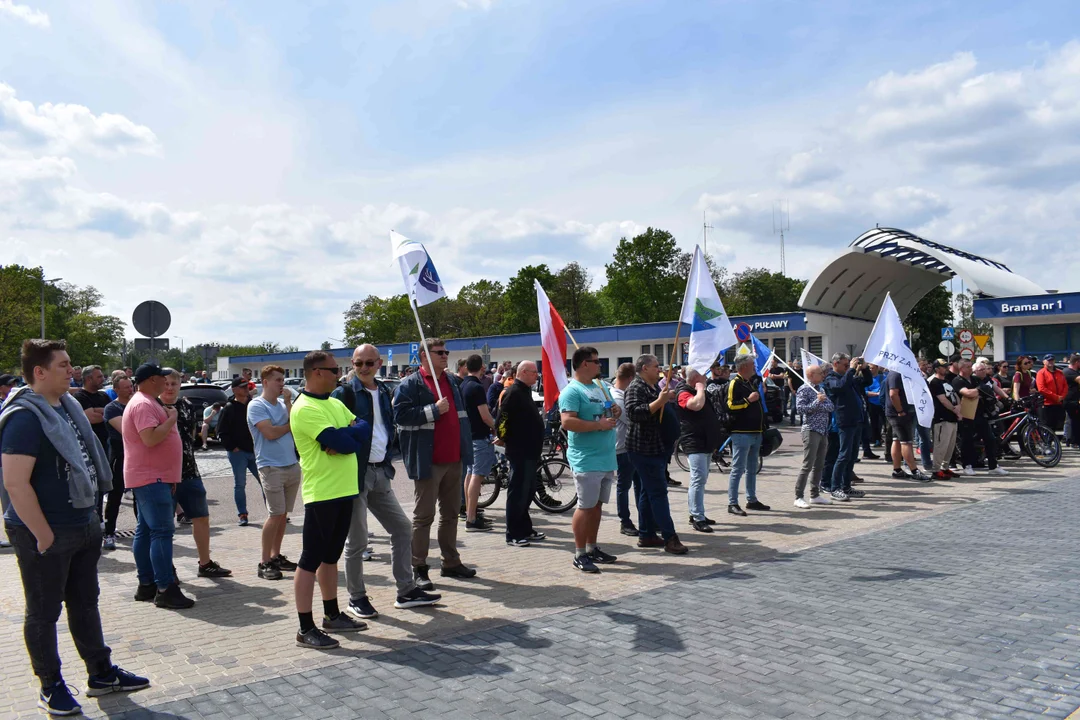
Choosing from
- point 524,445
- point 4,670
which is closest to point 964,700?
point 524,445

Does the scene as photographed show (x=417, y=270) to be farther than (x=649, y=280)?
No

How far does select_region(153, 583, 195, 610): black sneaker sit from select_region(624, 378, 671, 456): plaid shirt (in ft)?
13.1

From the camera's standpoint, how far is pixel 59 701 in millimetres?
4312

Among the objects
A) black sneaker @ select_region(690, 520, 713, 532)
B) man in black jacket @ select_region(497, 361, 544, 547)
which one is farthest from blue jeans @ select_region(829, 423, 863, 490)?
man in black jacket @ select_region(497, 361, 544, 547)

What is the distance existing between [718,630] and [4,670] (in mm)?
4362

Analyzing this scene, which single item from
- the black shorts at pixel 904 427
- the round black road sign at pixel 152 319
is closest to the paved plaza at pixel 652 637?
the black shorts at pixel 904 427

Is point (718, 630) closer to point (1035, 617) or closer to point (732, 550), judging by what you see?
point (1035, 617)

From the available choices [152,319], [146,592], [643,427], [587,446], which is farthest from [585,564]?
[152,319]

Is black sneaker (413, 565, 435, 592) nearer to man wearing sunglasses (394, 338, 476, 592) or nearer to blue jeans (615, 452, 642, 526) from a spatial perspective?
man wearing sunglasses (394, 338, 476, 592)

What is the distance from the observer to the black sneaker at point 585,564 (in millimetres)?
7363

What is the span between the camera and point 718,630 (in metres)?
5.57

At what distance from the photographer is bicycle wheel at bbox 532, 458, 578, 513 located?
10914 mm

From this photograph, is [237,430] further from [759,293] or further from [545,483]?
[759,293]

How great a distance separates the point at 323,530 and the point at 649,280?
178 ft
